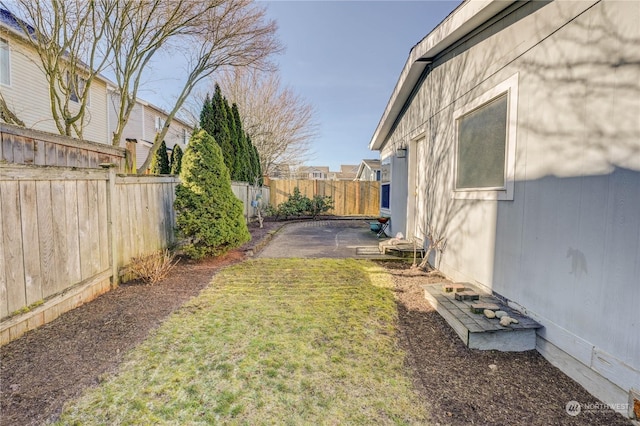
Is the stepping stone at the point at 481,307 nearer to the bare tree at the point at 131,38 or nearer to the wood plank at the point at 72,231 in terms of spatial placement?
the wood plank at the point at 72,231

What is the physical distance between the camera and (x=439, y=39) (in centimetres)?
445

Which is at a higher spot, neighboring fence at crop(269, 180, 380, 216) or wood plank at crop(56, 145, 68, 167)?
wood plank at crop(56, 145, 68, 167)

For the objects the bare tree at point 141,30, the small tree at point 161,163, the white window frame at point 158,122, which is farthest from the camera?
→ the white window frame at point 158,122

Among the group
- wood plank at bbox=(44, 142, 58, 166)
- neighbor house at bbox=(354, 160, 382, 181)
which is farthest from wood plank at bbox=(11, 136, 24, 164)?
neighbor house at bbox=(354, 160, 382, 181)

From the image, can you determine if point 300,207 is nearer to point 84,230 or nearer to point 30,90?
point 30,90

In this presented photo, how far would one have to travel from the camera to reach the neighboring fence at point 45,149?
3.58m

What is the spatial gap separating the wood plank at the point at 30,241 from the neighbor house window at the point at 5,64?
967cm

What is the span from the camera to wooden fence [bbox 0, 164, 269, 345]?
8.27ft

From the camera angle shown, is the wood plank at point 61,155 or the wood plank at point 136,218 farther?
the wood plank at point 136,218

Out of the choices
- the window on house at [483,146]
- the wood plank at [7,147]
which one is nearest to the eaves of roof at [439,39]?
the window on house at [483,146]

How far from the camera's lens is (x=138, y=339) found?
2725 mm

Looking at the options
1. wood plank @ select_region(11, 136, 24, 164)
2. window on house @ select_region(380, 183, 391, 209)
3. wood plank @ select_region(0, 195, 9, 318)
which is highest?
wood plank @ select_region(11, 136, 24, 164)

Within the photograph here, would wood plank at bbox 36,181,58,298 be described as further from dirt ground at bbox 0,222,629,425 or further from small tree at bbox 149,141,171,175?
small tree at bbox 149,141,171,175

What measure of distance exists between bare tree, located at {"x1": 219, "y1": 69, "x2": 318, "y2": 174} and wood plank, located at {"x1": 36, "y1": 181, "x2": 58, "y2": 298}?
14754mm
